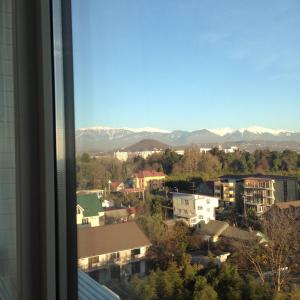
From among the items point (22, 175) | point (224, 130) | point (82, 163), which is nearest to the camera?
point (224, 130)

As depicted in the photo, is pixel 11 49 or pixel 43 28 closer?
pixel 43 28

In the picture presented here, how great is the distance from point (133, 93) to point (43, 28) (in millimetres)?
584

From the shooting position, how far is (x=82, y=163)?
48.6 inches

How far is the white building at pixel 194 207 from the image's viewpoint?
741 millimetres

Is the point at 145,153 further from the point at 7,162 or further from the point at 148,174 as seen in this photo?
the point at 7,162

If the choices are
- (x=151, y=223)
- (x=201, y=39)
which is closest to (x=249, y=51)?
(x=201, y=39)

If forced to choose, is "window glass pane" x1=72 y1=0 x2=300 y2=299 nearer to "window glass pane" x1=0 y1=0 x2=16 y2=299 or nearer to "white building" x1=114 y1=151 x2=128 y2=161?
"white building" x1=114 y1=151 x2=128 y2=161

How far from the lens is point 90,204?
1184 mm

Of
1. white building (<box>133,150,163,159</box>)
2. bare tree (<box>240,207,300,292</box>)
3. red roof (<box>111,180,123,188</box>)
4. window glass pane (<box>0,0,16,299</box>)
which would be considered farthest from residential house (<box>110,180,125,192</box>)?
window glass pane (<box>0,0,16,299</box>)

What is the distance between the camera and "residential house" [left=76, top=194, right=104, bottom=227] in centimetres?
114

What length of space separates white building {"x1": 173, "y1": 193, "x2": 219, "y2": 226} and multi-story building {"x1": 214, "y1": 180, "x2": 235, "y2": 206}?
A: 0.05 feet

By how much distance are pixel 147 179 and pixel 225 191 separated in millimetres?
278

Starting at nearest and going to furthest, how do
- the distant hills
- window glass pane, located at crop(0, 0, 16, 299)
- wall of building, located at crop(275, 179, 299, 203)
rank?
1. wall of building, located at crop(275, 179, 299, 203)
2. the distant hills
3. window glass pane, located at crop(0, 0, 16, 299)

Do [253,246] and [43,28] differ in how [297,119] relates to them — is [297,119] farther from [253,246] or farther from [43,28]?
[43,28]
